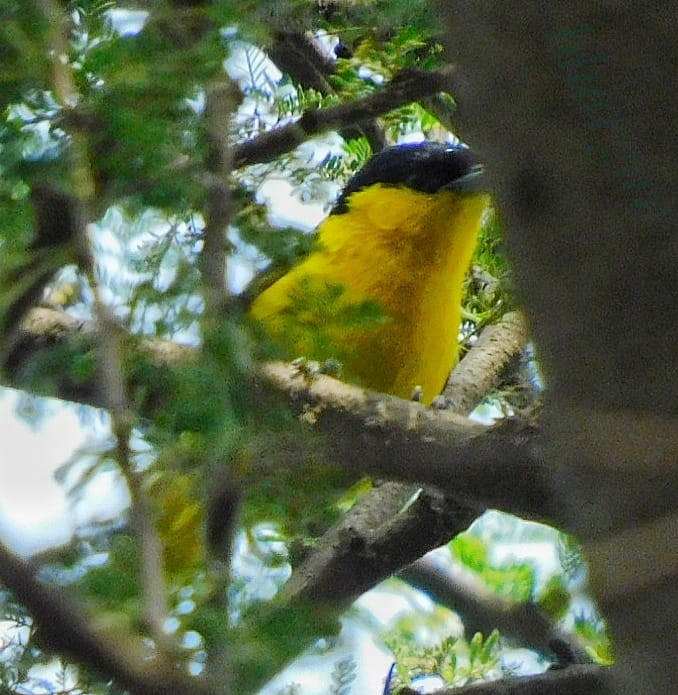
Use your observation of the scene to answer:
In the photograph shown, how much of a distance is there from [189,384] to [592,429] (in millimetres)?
221

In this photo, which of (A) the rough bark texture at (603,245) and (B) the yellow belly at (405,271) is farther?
(B) the yellow belly at (405,271)

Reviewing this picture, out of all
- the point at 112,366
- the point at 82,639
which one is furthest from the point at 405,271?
the point at 82,639

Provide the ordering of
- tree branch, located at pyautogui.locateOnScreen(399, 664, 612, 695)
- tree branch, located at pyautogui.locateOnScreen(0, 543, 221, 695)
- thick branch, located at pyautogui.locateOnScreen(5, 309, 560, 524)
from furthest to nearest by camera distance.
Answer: tree branch, located at pyautogui.locateOnScreen(399, 664, 612, 695), thick branch, located at pyautogui.locateOnScreen(5, 309, 560, 524), tree branch, located at pyautogui.locateOnScreen(0, 543, 221, 695)

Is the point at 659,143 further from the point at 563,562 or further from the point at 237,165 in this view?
the point at 563,562

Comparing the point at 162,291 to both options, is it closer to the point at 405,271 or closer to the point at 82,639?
the point at 82,639

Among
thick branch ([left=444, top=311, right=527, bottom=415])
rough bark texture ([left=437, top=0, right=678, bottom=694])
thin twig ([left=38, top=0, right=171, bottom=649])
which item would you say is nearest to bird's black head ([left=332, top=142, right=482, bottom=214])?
thick branch ([left=444, top=311, right=527, bottom=415])

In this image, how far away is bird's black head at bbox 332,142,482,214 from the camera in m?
1.83

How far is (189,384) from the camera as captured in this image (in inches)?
24.1

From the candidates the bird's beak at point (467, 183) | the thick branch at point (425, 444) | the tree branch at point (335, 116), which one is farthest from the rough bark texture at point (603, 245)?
the bird's beak at point (467, 183)

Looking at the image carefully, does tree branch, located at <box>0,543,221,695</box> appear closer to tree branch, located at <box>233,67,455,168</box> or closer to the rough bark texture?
the rough bark texture

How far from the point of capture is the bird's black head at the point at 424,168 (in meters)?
1.83

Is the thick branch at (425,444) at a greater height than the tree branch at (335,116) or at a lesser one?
lesser

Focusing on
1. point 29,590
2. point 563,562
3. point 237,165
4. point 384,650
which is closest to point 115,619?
point 29,590

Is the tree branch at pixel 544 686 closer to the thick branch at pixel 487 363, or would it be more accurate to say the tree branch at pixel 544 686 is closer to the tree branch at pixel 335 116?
the tree branch at pixel 335 116
